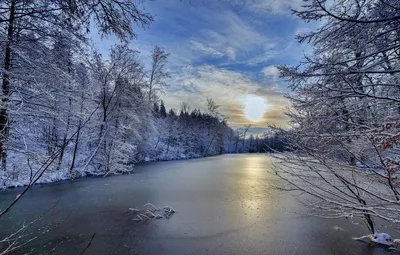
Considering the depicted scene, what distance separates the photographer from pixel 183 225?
4668mm

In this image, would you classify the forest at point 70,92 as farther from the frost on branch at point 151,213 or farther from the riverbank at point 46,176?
the frost on branch at point 151,213

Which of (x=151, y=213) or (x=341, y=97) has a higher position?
(x=341, y=97)

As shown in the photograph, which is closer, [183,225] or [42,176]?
[183,225]

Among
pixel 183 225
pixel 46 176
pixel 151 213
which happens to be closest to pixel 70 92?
pixel 46 176

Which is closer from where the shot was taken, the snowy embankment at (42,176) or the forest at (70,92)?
the forest at (70,92)

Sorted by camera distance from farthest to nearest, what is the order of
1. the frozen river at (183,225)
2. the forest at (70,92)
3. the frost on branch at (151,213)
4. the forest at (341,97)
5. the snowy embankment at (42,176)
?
the snowy embankment at (42,176), the frost on branch at (151,213), the frozen river at (183,225), the forest at (70,92), the forest at (341,97)

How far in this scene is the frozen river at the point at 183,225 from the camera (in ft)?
12.2

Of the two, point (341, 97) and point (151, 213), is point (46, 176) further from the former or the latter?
point (341, 97)

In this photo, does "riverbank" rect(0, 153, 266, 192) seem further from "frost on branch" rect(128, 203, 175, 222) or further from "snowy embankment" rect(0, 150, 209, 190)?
"frost on branch" rect(128, 203, 175, 222)

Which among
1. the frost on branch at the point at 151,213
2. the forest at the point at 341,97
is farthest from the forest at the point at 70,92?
the frost on branch at the point at 151,213

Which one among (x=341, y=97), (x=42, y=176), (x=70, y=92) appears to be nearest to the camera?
(x=341, y=97)

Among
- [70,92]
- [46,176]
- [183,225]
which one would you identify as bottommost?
[183,225]

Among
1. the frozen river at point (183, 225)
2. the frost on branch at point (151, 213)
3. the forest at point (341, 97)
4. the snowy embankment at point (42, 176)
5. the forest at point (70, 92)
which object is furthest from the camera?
the snowy embankment at point (42, 176)

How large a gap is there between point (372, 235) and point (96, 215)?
6.34 metres
